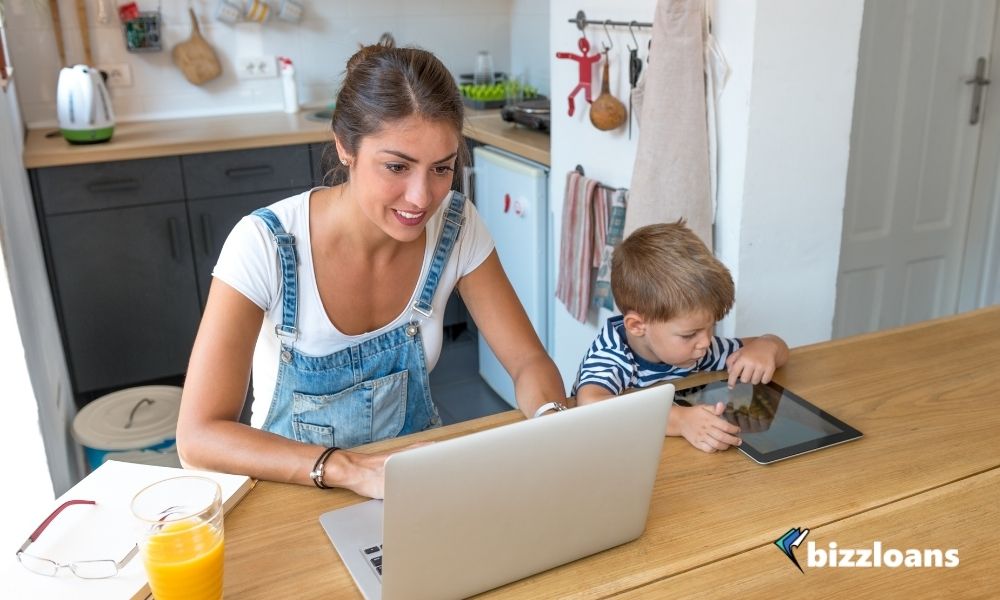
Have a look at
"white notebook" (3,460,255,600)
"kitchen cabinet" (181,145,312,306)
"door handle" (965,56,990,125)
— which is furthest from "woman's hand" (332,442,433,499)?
"door handle" (965,56,990,125)

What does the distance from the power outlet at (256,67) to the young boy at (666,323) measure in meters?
2.54

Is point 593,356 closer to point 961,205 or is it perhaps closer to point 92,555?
point 92,555

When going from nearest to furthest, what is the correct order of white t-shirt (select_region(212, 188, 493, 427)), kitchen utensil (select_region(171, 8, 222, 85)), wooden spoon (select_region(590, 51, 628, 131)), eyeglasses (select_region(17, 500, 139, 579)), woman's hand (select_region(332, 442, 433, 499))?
1. eyeglasses (select_region(17, 500, 139, 579))
2. woman's hand (select_region(332, 442, 433, 499))
3. white t-shirt (select_region(212, 188, 493, 427))
4. wooden spoon (select_region(590, 51, 628, 131))
5. kitchen utensil (select_region(171, 8, 222, 85))

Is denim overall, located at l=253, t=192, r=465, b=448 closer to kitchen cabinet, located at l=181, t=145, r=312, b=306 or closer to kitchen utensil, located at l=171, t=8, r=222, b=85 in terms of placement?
kitchen cabinet, located at l=181, t=145, r=312, b=306

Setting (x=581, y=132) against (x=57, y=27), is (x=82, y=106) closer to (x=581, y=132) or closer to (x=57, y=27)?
(x=57, y=27)

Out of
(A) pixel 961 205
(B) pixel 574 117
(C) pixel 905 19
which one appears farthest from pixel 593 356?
(A) pixel 961 205

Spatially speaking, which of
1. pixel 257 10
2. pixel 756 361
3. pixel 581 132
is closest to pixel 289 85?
pixel 257 10

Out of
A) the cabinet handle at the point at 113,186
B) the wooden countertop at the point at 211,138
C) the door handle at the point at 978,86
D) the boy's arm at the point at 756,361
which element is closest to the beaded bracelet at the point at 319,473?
the boy's arm at the point at 756,361

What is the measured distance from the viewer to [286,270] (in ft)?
4.58

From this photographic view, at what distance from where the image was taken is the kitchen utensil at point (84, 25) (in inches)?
130

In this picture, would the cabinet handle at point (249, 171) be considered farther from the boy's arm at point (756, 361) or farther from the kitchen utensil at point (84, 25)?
the boy's arm at point (756, 361)

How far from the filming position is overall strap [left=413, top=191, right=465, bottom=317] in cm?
152

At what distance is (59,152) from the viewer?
9.48ft

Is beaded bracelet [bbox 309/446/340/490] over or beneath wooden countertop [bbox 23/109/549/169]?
beneath
